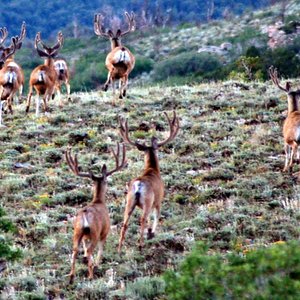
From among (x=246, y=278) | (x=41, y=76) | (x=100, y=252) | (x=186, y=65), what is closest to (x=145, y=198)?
(x=100, y=252)

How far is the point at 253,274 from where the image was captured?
7.42m

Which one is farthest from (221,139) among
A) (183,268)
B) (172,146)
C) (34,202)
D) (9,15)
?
(9,15)

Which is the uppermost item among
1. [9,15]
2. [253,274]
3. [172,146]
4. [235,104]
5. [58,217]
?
[9,15]

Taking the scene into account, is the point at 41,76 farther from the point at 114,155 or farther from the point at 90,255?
the point at 90,255

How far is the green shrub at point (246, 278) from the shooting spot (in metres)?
7.24

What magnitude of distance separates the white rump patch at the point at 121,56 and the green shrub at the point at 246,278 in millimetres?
14778

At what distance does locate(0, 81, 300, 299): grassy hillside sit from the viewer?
39.3ft

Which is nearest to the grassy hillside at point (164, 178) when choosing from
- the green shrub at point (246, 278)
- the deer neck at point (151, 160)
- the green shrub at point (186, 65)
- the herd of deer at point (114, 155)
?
the herd of deer at point (114, 155)

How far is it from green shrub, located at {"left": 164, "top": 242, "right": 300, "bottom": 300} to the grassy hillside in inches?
137

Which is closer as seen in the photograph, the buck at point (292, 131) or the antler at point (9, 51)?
the buck at point (292, 131)

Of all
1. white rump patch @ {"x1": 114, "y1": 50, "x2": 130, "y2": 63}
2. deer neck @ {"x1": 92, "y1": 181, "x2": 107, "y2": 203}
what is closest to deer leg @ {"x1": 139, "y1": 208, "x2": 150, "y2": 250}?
deer neck @ {"x1": 92, "y1": 181, "x2": 107, "y2": 203}

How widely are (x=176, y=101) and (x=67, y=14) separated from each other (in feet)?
388

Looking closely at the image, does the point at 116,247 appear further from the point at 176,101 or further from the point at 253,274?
the point at 176,101

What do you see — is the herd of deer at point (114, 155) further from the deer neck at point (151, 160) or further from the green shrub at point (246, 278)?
the green shrub at point (246, 278)
